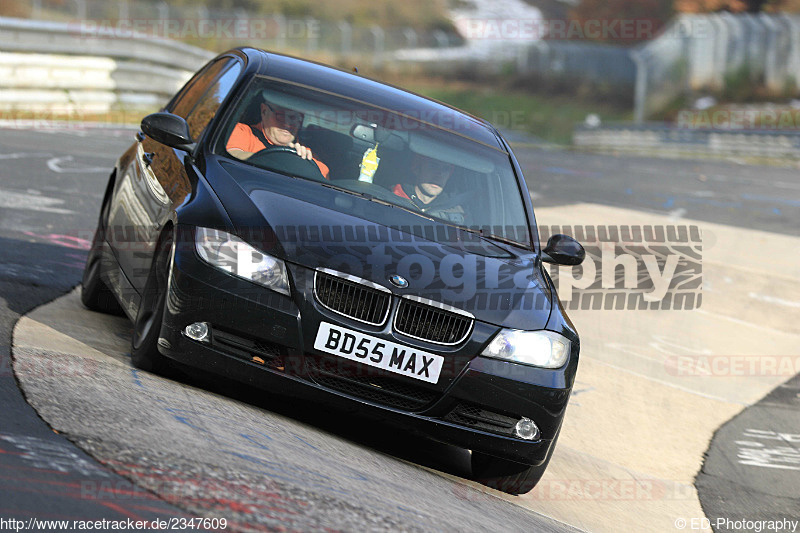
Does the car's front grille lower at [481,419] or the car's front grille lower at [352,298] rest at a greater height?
the car's front grille lower at [352,298]

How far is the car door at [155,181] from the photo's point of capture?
516cm

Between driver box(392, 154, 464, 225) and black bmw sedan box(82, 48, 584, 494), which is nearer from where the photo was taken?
black bmw sedan box(82, 48, 584, 494)

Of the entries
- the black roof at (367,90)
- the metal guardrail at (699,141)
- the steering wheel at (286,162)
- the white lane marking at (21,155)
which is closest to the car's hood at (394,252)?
the steering wheel at (286,162)

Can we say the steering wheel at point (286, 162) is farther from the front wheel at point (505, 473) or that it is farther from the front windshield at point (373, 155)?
the front wheel at point (505, 473)

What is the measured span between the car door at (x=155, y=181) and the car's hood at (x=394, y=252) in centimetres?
42

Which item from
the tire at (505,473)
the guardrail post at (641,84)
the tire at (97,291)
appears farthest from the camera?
the guardrail post at (641,84)

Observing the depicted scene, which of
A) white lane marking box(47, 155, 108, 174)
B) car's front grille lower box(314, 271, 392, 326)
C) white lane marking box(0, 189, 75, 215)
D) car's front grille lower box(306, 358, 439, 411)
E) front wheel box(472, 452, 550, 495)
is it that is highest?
car's front grille lower box(314, 271, 392, 326)

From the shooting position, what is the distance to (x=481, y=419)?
15.3ft

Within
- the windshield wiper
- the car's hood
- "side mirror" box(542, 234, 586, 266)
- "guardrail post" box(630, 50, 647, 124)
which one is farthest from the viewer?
"guardrail post" box(630, 50, 647, 124)

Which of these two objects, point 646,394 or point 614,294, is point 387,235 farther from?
point 614,294

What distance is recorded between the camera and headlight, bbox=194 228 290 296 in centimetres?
448

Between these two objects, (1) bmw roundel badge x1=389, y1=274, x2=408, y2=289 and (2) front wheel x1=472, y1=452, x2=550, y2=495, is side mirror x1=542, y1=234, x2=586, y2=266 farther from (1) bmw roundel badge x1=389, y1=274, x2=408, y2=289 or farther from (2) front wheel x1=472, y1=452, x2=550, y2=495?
(1) bmw roundel badge x1=389, y1=274, x2=408, y2=289

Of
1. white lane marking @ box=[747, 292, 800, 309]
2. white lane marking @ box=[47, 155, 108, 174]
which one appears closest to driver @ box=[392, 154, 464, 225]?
white lane marking @ box=[747, 292, 800, 309]

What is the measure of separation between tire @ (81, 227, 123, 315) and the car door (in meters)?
0.27
